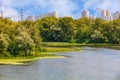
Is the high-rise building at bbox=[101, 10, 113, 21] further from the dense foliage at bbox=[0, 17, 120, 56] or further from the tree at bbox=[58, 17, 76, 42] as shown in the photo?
the tree at bbox=[58, 17, 76, 42]

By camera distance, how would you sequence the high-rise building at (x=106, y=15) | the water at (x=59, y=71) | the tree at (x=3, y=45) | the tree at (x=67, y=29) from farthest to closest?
the high-rise building at (x=106, y=15) < the tree at (x=67, y=29) < the tree at (x=3, y=45) < the water at (x=59, y=71)

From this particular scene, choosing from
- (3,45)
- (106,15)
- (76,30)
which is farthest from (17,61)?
(106,15)

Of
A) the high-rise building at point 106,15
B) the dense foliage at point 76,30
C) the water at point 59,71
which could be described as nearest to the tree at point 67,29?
the dense foliage at point 76,30

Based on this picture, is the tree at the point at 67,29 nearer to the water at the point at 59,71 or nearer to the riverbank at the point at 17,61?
the riverbank at the point at 17,61

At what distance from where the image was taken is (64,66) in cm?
3338

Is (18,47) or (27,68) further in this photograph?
(18,47)

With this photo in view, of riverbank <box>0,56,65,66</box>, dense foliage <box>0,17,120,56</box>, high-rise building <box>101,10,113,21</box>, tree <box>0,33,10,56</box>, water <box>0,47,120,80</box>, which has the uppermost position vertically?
high-rise building <box>101,10,113,21</box>

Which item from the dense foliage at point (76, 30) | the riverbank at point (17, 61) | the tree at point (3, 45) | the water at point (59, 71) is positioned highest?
Answer: the dense foliage at point (76, 30)

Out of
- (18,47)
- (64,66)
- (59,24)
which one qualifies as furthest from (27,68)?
(59,24)

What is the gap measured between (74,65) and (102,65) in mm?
2592

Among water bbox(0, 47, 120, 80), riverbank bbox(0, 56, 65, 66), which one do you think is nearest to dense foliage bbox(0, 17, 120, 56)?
riverbank bbox(0, 56, 65, 66)

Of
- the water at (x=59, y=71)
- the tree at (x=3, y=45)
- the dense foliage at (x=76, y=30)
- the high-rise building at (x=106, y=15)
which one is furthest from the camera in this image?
the high-rise building at (x=106, y=15)

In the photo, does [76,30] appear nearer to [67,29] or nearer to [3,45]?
[67,29]

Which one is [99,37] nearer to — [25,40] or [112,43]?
[112,43]
